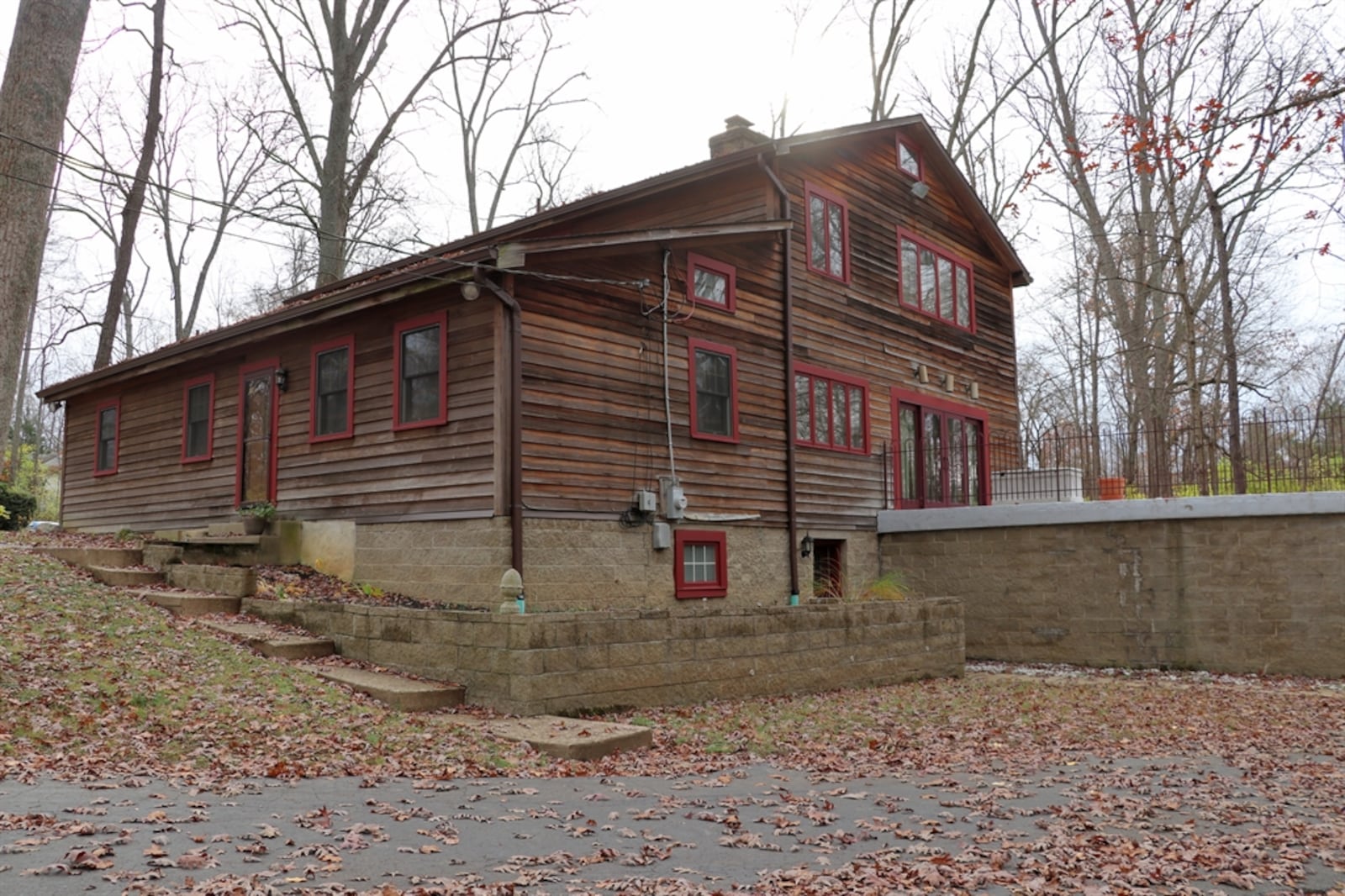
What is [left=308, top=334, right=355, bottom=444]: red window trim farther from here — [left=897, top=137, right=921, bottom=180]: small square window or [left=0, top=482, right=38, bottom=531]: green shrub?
[left=897, top=137, right=921, bottom=180]: small square window

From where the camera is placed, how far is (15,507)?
74.9 ft

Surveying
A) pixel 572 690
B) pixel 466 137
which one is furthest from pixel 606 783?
pixel 466 137

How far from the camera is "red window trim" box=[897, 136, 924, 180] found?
20000 millimetres

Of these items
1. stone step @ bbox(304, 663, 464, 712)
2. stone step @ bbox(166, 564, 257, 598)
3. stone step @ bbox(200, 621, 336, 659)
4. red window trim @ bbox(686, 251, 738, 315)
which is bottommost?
stone step @ bbox(304, 663, 464, 712)

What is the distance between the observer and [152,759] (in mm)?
7203

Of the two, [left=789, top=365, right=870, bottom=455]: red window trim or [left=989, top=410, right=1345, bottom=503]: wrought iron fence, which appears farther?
[left=789, top=365, right=870, bottom=455]: red window trim

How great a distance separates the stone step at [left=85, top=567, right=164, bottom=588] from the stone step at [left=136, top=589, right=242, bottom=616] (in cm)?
74

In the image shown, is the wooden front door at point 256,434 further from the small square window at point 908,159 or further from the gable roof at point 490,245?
the small square window at point 908,159

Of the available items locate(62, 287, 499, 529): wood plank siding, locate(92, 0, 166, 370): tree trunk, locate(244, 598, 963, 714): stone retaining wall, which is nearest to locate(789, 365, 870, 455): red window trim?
locate(244, 598, 963, 714): stone retaining wall

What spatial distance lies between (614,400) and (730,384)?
2.42 m

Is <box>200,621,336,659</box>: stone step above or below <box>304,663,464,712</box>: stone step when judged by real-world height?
above

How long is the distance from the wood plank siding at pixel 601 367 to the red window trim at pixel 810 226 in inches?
2.9

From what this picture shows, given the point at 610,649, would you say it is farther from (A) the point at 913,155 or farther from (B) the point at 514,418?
(A) the point at 913,155

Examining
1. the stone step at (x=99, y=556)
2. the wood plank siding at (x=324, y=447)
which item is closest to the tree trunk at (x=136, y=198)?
the wood plank siding at (x=324, y=447)
